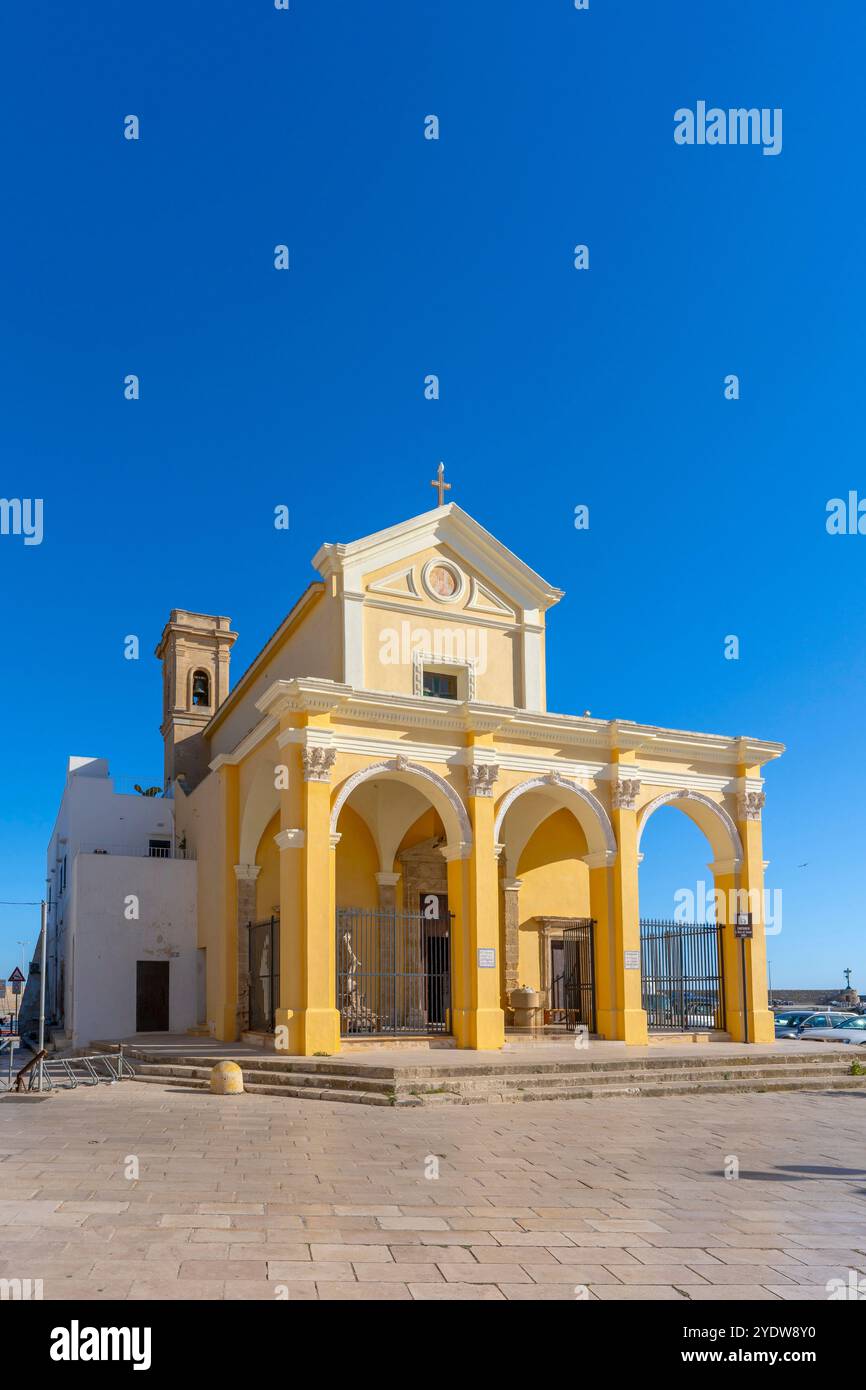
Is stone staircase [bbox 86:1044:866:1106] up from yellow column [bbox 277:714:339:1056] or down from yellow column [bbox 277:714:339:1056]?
down

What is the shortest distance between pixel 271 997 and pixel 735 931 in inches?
359

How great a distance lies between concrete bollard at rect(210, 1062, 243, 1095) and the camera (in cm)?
1561

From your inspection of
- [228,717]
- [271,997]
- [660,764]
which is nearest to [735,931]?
[660,764]

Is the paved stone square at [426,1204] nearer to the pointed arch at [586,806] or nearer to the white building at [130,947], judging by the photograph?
the pointed arch at [586,806]

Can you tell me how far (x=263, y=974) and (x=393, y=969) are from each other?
2.58 meters

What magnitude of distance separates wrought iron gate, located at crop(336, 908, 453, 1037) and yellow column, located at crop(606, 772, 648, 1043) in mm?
3067

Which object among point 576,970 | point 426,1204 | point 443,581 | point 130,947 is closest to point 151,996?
point 130,947

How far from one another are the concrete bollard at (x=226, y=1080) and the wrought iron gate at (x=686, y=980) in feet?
31.4

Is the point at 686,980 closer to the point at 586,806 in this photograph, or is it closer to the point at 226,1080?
the point at 586,806

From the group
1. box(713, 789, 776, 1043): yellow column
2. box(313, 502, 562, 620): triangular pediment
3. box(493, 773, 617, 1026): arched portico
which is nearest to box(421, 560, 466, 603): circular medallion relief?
box(313, 502, 562, 620): triangular pediment

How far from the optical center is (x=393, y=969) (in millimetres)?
22594

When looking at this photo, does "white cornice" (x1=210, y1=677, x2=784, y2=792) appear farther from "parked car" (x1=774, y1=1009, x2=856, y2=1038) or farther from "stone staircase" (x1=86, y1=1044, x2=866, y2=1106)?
"parked car" (x1=774, y1=1009, x2=856, y2=1038)

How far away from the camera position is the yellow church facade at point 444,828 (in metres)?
18.8

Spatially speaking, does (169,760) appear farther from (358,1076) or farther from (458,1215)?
(458,1215)
